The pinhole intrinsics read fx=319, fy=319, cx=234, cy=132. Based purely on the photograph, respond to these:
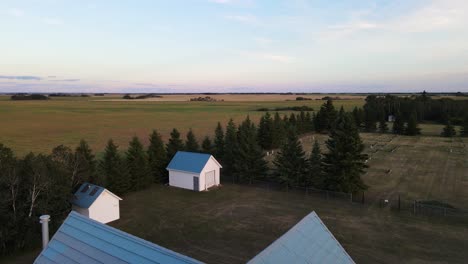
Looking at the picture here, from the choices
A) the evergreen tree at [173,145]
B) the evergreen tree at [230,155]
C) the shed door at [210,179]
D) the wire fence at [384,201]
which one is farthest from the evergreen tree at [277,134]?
the shed door at [210,179]

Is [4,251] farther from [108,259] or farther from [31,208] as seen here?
[108,259]

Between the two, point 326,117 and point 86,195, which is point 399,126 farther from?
point 86,195

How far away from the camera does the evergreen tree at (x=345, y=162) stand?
26406mm

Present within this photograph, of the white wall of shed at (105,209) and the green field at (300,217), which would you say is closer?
the green field at (300,217)

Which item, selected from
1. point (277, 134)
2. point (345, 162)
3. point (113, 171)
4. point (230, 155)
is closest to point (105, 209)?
Answer: point (113, 171)

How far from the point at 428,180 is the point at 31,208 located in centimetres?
3376

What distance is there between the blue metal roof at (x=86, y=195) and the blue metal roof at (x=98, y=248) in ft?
34.2

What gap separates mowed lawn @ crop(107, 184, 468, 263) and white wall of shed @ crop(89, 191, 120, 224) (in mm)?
612

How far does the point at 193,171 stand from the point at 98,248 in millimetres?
19402

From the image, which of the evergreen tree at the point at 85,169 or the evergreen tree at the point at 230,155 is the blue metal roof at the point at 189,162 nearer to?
the evergreen tree at the point at 230,155

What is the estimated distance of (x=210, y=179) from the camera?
29734mm

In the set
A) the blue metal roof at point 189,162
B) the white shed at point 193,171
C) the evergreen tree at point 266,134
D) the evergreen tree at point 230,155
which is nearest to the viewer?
the white shed at point 193,171

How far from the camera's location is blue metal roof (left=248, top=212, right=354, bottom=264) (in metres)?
8.47

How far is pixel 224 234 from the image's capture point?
1959 cm
